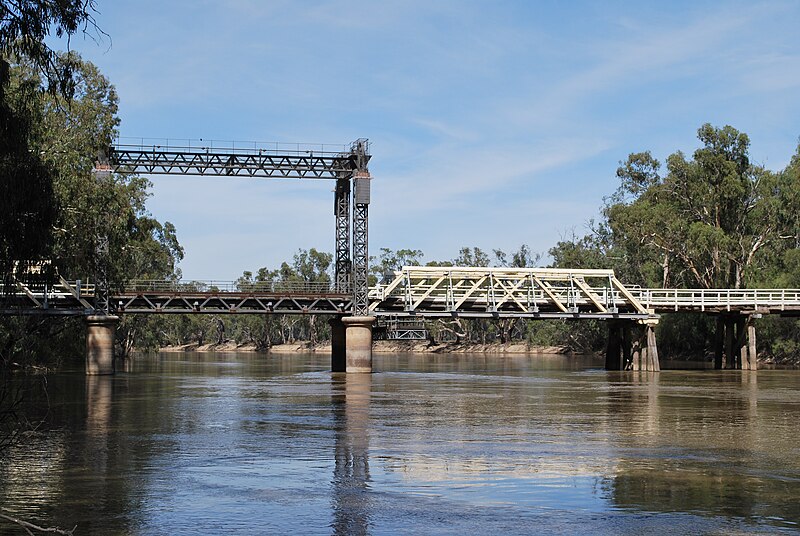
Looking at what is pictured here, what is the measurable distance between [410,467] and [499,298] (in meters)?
48.0

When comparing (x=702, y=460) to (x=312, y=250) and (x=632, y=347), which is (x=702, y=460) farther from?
(x=312, y=250)

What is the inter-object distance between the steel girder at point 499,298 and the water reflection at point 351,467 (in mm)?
25124

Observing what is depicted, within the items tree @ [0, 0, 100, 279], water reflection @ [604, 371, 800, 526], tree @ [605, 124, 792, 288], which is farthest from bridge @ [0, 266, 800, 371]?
tree @ [0, 0, 100, 279]

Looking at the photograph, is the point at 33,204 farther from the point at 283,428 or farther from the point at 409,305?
the point at 409,305

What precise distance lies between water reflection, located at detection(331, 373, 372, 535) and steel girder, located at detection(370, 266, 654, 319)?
25.1 metres

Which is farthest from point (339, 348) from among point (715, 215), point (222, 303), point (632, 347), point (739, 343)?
point (715, 215)

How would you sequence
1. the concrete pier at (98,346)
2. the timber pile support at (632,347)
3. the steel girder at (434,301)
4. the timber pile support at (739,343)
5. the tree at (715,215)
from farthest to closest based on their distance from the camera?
the tree at (715,215)
the timber pile support at (739,343)
the timber pile support at (632,347)
the steel girder at (434,301)
the concrete pier at (98,346)

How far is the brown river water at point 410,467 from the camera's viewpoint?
49.9ft

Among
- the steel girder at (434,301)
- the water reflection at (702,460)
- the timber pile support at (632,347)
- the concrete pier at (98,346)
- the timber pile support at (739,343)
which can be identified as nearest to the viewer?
the water reflection at (702,460)

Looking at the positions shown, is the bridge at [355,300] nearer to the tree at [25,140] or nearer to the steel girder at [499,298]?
the steel girder at [499,298]

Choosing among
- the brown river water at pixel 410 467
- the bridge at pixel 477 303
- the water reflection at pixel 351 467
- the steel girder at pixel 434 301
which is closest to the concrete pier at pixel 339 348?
the bridge at pixel 477 303

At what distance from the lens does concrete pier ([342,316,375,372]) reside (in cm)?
6238

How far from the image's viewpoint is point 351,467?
2050cm

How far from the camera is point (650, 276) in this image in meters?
108
